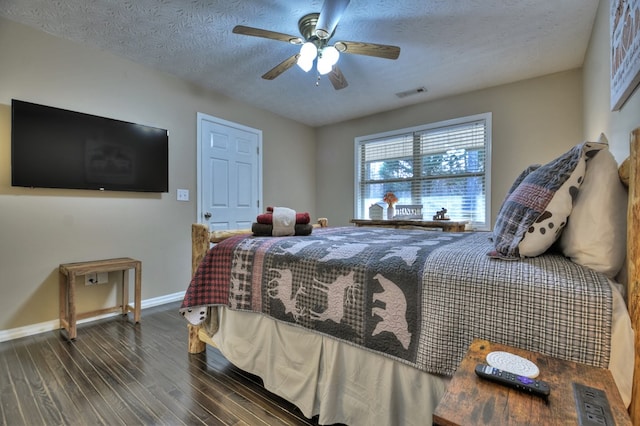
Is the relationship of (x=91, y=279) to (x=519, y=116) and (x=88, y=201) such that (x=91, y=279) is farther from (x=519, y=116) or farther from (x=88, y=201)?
(x=519, y=116)

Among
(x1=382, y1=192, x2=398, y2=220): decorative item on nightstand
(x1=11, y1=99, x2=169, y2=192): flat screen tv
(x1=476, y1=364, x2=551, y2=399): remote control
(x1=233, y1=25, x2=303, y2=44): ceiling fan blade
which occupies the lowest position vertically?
(x1=476, y1=364, x2=551, y2=399): remote control

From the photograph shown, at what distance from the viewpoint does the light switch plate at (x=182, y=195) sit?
336 cm

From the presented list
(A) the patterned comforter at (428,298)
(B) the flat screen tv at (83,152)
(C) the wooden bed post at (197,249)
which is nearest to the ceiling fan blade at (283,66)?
(B) the flat screen tv at (83,152)

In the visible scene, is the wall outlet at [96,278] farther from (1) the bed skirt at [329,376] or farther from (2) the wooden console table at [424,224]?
(2) the wooden console table at [424,224]

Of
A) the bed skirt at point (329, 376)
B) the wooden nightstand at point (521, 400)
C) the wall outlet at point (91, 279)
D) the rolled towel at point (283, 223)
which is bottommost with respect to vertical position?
the bed skirt at point (329, 376)

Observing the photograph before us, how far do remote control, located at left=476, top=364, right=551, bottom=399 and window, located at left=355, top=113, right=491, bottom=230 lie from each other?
333 cm

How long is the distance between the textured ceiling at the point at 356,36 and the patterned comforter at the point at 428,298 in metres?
1.89

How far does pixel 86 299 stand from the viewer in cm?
272

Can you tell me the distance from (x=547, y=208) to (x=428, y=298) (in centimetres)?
55

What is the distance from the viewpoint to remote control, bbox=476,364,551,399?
2.04 ft

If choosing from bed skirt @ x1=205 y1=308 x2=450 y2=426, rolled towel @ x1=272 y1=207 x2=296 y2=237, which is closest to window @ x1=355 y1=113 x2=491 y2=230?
rolled towel @ x1=272 y1=207 x2=296 y2=237

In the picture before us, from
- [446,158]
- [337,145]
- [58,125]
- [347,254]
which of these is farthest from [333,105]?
[347,254]

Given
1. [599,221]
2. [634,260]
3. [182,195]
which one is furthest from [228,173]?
[634,260]

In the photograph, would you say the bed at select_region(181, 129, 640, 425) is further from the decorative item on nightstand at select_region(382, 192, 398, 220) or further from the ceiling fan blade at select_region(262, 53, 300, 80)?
the decorative item on nightstand at select_region(382, 192, 398, 220)
